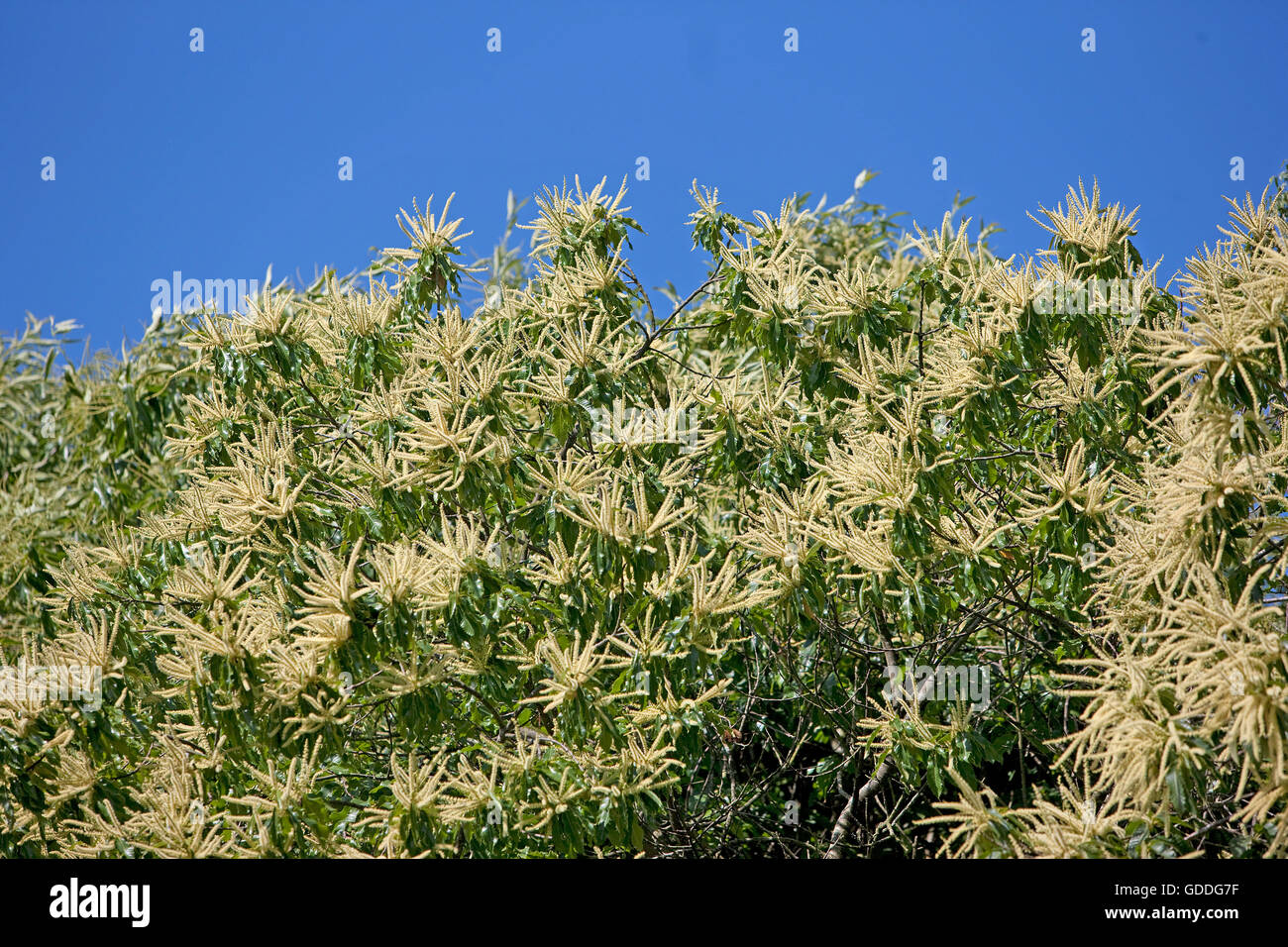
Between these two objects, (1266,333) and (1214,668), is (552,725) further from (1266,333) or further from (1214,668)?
(1266,333)

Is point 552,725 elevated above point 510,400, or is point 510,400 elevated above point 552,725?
point 510,400

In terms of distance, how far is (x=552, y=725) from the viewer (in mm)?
4605

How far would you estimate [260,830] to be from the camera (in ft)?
12.0

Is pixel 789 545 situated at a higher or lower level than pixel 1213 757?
higher

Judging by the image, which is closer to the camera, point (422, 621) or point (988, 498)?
point (422, 621)

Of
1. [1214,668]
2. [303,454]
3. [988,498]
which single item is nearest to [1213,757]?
[1214,668]

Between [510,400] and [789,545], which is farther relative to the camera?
[510,400]

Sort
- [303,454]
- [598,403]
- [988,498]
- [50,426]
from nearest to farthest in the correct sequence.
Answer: [598,403] → [988,498] → [303,454] → [50,426]

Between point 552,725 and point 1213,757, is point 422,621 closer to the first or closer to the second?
point 552,725
